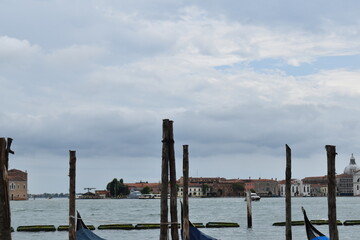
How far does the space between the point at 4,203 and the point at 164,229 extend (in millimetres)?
5718

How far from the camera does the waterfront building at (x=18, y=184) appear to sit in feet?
590

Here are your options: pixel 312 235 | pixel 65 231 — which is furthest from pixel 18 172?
pixel 312 235

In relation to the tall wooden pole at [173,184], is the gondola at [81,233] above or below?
below

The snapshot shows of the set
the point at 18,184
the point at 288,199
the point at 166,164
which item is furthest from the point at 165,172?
the point at 18,184

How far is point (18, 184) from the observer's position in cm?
18125

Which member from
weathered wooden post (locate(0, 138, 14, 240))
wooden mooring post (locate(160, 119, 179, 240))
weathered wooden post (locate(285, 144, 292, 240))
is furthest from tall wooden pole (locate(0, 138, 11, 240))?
weathered wooden post (locate(285, 144, 292, 240))

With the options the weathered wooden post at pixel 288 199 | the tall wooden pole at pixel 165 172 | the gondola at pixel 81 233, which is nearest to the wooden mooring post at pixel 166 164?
the tall wooden pole at pixel 165 172

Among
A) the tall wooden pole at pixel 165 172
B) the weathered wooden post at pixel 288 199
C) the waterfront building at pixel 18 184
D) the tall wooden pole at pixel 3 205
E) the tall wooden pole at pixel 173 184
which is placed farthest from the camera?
the waterfront building at pixel 18 184

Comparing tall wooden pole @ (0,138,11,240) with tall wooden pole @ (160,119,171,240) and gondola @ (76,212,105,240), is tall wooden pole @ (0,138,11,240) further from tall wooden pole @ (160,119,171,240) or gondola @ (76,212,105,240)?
gondola @ (76,212,105,240)

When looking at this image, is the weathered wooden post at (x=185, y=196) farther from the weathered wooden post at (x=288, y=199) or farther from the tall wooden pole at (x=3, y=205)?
the tall wooden pole at (x=3, y=205)

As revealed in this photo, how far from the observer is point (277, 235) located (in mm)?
38312

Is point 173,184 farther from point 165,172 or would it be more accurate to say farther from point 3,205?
point 3,205

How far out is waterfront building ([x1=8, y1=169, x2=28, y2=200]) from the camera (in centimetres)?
17988

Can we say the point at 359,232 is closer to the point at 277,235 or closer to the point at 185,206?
the point at 277,235
